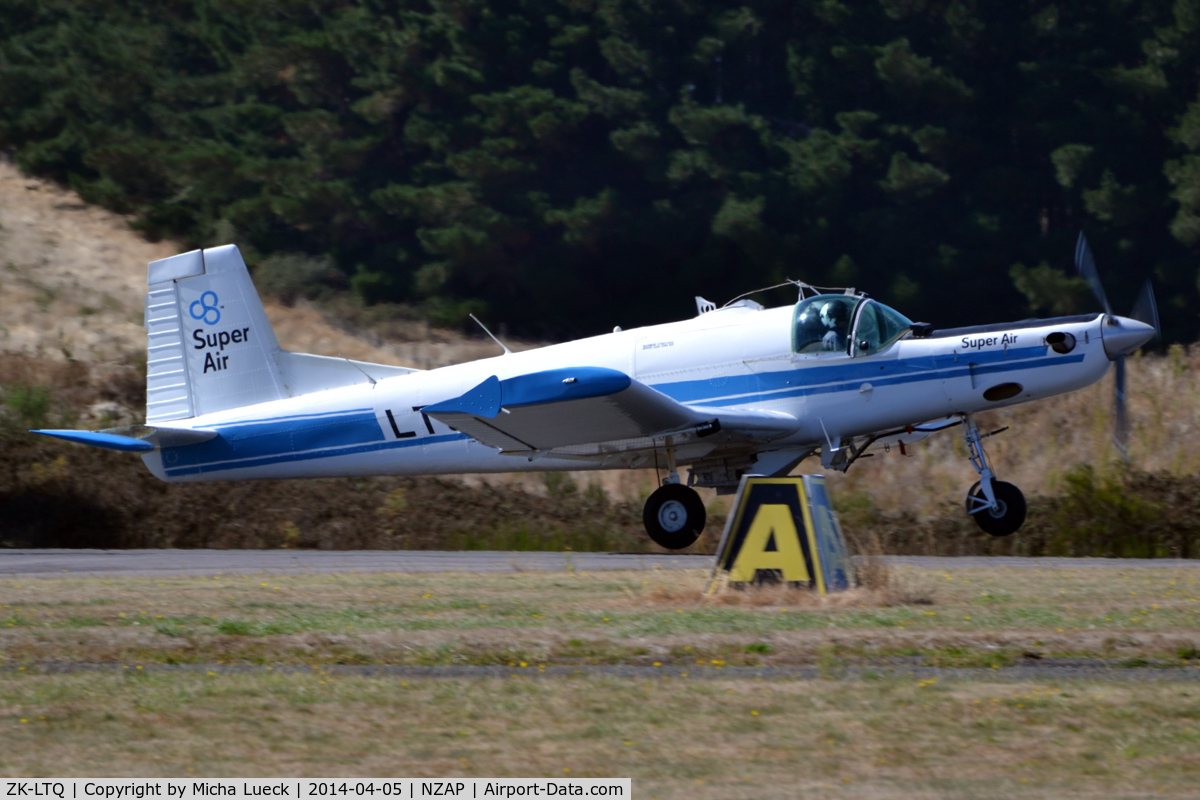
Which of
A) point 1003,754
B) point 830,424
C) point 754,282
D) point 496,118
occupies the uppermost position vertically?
point 496,118

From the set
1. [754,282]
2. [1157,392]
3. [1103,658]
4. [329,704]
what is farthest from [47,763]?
[754,282]

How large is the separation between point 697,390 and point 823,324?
1569 mm

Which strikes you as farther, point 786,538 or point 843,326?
point 843,326

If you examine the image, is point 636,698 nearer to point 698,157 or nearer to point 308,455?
point 308,455

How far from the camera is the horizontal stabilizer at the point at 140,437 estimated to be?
1622 centimetres

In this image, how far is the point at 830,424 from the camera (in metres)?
15.0

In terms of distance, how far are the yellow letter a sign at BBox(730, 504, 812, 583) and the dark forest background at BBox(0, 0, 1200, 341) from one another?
841 inches

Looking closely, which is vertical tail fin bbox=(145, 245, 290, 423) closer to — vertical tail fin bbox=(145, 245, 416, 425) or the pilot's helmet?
vertical tail fin bbox=(145, 245, 416, 425)

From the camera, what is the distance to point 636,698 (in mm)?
6762

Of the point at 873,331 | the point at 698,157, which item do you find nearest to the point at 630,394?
the point at 873,331

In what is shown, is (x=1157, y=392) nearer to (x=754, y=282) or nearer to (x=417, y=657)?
(x=754, y=282)

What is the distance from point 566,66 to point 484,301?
253 inches

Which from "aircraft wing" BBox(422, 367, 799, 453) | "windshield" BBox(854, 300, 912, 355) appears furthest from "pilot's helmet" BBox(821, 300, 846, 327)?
"aircraft wing" BBox(422, 367, 799, 453)
